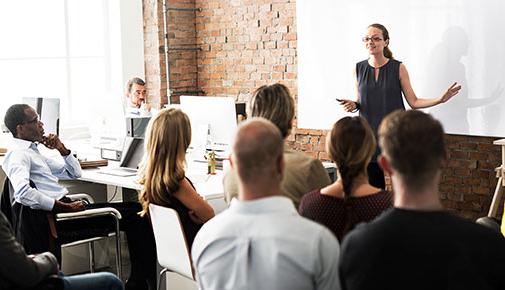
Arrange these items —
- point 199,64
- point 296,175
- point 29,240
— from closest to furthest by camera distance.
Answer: point 296,175 → point 29,240 → point 199,64

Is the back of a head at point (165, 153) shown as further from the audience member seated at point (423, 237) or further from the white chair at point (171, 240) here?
the audience member seated at point (423, 237)

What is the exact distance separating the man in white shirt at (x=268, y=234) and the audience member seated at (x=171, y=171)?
1.46 meters

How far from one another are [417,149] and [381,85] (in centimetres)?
370

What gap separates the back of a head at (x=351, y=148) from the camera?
282 centimetres

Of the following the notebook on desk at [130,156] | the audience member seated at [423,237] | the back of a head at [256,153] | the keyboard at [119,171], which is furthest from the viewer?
the notebook on desk at [130,156]

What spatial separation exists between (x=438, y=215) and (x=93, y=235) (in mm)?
3282

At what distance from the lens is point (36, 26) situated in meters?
7.98

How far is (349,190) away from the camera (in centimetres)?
283

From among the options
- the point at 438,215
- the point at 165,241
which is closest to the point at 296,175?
the point at 165,241

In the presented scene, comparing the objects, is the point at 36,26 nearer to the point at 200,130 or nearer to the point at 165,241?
the point at 200,130

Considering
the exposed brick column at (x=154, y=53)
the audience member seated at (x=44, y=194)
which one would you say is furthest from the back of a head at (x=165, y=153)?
the exposed brick column at (x=154, y=53)

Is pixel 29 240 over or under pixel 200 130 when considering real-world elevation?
under

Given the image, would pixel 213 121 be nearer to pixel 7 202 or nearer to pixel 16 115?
pixel 16 115

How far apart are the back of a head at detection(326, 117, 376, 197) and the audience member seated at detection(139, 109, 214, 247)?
3.53 feet
